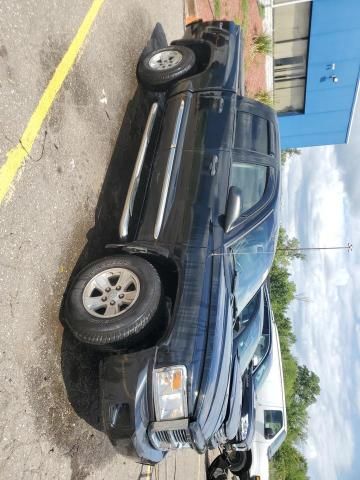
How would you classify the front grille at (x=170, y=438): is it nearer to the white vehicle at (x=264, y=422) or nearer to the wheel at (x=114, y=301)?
the wheel at (x=114, y=301)

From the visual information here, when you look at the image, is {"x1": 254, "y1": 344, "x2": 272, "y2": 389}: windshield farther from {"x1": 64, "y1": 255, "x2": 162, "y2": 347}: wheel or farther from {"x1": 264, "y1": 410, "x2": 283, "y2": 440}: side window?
{"x1": 64, "y1": 255, "x2": 162, "y2": 347}: wheel

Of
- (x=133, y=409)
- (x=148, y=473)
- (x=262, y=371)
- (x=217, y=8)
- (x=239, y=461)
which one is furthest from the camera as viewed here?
(x=217, y=8)

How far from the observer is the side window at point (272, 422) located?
32.8 feet

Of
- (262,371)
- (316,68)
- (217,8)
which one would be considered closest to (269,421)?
(262,371)

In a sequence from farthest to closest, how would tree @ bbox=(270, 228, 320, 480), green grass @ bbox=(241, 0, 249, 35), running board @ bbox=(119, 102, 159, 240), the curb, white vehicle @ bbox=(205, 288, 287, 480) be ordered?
tree @ bbox=(270, 228, 320, 480), green grass @ bbox=(241, 0, 249, 35), the curb, white vehicle @ bbox=(205, 288, 287, 480), running board @ bbox=(119, 102, 159, 240)

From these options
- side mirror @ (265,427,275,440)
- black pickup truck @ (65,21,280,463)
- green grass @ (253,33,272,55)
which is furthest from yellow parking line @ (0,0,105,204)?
green grass @ (253,33,272,55)

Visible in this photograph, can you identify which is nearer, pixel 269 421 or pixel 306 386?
pixel 269 421

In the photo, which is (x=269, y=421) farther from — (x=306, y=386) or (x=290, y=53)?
(x=306, y=386)

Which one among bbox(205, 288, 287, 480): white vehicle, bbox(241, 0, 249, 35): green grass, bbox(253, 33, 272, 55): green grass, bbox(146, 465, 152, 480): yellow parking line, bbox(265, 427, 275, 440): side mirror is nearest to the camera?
bbox(146, 465, 152, 480): yellow parking line

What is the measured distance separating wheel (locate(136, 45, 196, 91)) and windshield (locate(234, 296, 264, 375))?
10.5ft

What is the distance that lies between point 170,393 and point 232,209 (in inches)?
71.7

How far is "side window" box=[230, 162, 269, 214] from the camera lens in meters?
5.05

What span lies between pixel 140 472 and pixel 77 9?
5837mm

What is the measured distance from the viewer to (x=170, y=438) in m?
4.04
